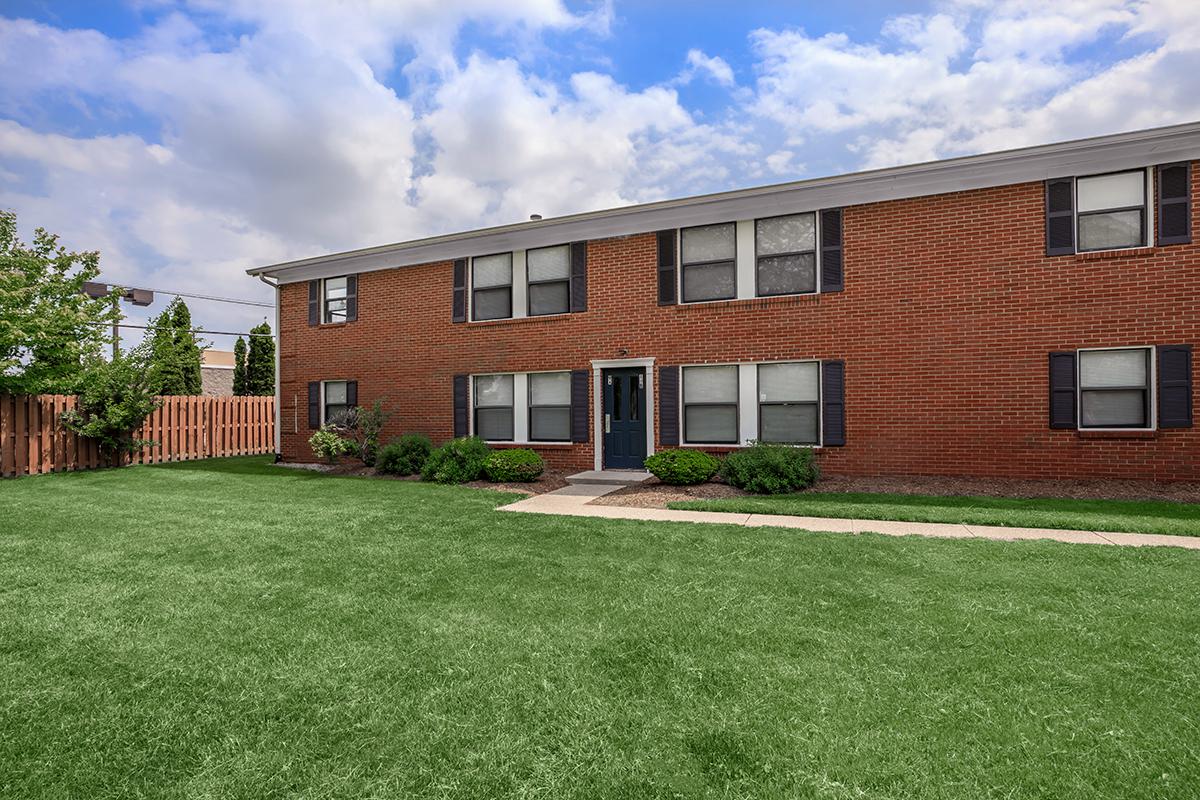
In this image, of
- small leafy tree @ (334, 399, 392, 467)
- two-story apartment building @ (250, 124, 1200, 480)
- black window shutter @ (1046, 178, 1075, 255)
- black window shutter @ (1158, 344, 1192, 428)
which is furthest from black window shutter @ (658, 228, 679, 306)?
black window shutter @ (1158, 344, 1192, 428)

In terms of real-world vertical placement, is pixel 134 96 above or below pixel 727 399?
above

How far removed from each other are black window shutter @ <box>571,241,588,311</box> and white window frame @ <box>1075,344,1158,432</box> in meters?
9.16

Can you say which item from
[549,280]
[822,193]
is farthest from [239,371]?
[822,193]

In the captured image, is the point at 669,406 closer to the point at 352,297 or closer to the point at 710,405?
the point at 710,405

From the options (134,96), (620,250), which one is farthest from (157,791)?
(134,96)

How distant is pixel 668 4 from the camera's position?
1027 cm

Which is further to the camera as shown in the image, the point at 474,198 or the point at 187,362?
the point at 187,362

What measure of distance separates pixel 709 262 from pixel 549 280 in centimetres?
381

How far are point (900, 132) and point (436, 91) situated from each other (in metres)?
10.1

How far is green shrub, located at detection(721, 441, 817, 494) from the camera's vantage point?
10.2 metres

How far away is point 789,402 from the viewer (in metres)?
12.0

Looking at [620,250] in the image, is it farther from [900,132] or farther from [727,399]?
[900,132]

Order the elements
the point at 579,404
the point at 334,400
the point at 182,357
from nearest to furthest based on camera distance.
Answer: the point at 579,404 < the point at 334,400 < the point at 182,357

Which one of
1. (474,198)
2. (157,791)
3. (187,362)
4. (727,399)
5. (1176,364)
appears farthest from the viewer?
(187,362)
